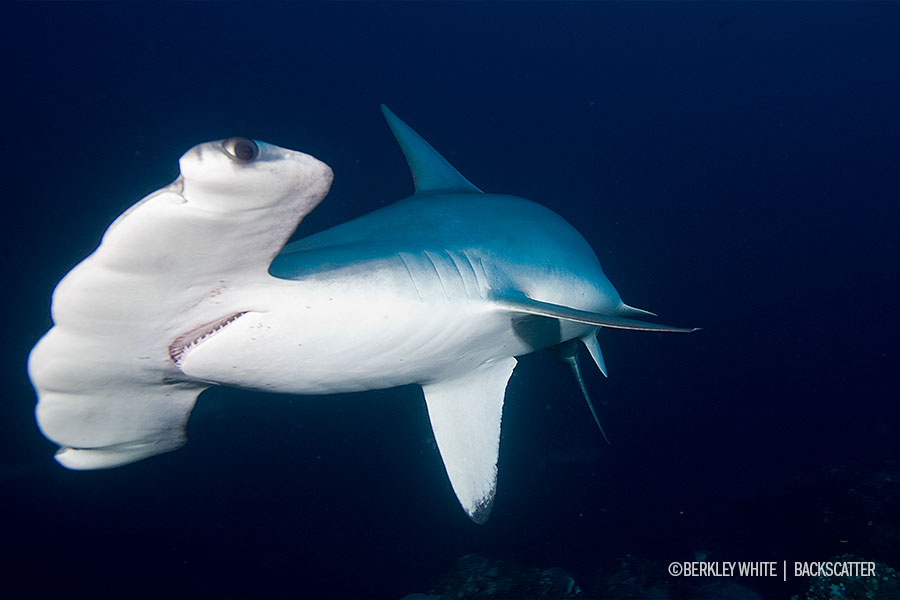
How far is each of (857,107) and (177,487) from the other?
59.0 metres

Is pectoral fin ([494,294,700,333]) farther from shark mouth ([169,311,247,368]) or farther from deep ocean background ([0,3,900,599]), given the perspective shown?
deep ocean background ([0,3,900,599])

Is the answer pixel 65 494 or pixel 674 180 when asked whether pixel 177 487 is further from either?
pixel 674 180

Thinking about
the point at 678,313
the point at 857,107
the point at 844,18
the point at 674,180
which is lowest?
the point at 678,313

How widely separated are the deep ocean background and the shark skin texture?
6968 mm

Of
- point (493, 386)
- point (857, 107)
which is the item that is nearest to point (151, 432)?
point (493, 386)

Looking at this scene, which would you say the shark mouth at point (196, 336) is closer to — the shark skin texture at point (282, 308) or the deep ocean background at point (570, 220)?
the shark skin texture at point (282, 308)

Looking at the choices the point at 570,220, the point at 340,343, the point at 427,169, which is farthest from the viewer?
the point at 570,220

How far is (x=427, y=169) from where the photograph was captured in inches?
152

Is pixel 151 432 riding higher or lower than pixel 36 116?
lower

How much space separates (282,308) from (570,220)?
21.6 metres

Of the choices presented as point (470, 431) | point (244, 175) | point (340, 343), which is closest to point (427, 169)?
point (470, 431)

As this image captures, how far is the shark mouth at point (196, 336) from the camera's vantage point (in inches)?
61.5

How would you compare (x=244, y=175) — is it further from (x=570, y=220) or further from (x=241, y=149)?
(x=570, y=220)

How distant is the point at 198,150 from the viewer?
100 cm
